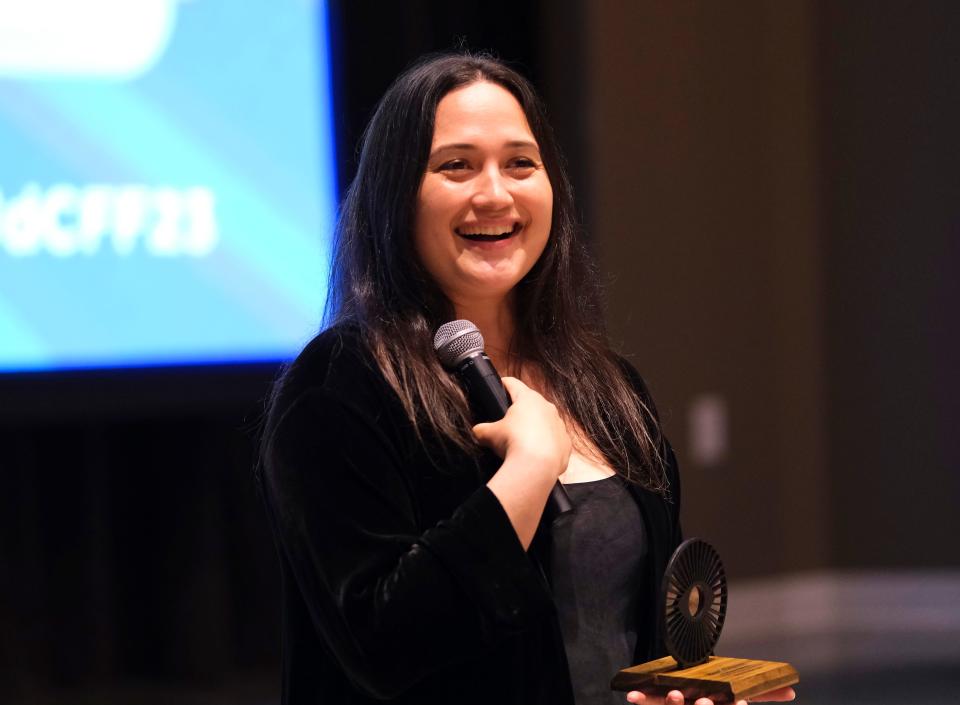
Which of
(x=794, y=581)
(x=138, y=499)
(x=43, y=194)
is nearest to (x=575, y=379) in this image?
(x=43, y=194)

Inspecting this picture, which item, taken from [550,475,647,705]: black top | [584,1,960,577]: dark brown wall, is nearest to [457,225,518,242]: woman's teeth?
[550,475,647,705]: black top

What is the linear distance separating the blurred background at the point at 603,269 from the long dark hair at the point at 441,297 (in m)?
1.46

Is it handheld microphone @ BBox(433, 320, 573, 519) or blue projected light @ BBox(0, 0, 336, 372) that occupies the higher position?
blue projected light @ BBox(0, 0, 336, 372)

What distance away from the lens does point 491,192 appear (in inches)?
65.3

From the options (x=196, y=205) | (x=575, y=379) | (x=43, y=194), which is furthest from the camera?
(x=196, y=205)

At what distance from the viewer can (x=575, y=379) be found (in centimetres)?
185

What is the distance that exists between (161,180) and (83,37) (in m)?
0.43

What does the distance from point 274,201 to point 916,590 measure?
2878 millimetres

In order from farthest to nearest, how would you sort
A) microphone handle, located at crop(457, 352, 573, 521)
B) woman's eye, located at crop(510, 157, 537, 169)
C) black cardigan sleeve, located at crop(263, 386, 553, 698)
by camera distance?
woman's eye, located at crop(510, 157, 537, 169), microphone handle, located at crop(457, 352, 573, 521), black cardigan sleeve, located at crop(263, 386, 553, 698)

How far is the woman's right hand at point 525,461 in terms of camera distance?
1.49 metres

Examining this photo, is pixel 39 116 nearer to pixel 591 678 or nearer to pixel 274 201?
pixel 274 201

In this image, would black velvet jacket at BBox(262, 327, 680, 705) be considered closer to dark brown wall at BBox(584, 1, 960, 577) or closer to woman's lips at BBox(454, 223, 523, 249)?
woman's lips at BBox(454, 223, 523, 249)

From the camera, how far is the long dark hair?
163cm

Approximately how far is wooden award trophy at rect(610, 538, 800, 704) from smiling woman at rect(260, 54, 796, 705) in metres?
0.04
